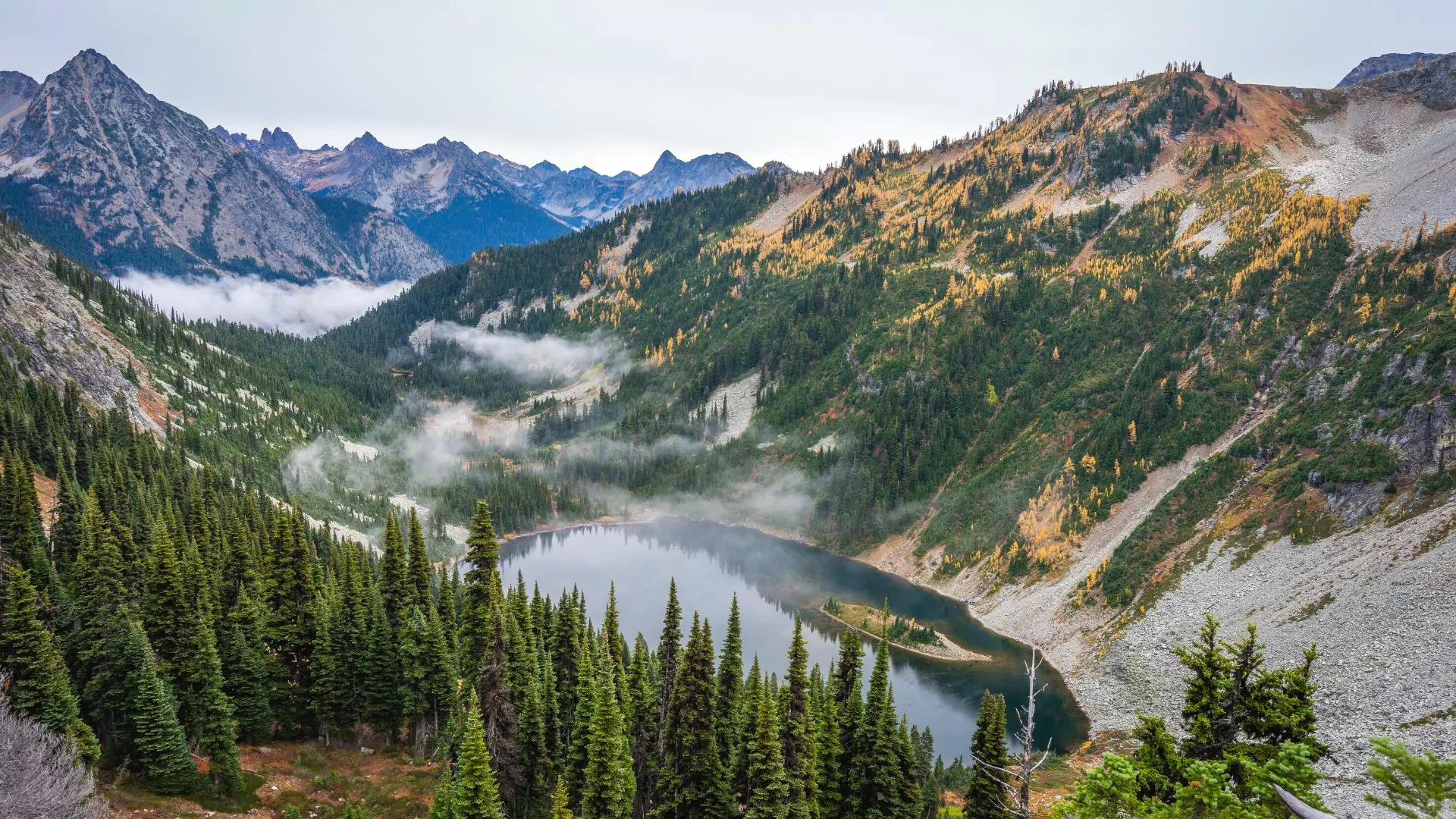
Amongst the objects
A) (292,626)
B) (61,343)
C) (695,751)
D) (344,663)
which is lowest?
(344,663)

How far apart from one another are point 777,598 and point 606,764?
321ft

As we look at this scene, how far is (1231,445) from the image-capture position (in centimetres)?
10250

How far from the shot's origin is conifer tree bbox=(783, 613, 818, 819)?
37594mm

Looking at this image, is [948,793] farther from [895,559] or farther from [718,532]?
[718,532]

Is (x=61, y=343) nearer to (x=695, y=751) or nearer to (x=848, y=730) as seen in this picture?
(x=695, y=751)

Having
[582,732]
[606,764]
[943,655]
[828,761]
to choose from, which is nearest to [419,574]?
[582,732]

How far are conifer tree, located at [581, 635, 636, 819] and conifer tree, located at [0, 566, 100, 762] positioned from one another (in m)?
24.6

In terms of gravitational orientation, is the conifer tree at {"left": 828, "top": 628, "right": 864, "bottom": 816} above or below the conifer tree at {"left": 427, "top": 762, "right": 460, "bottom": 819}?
below

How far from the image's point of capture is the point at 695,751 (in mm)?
40594

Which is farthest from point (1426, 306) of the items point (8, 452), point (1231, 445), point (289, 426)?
point (289, 426)

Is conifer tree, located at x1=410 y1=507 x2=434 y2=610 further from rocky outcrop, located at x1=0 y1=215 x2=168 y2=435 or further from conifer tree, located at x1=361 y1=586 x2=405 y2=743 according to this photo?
rocky outcrop, located at x1=0 y1=215 x2=168 y2=435

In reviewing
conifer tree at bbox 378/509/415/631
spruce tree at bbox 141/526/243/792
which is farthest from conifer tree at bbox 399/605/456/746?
spruce tree at bbox 141/526/243/792

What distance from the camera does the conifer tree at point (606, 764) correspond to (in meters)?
35.9

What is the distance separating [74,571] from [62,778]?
25.3 metres
